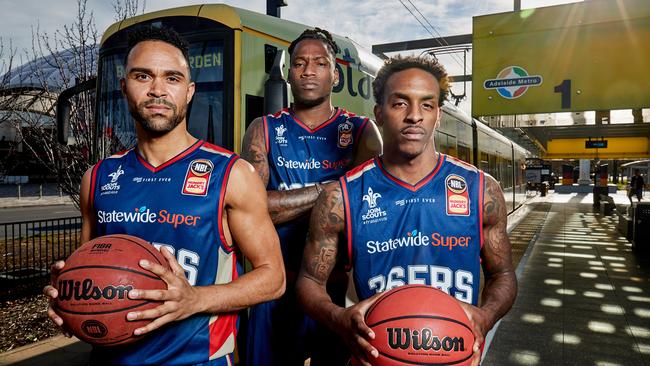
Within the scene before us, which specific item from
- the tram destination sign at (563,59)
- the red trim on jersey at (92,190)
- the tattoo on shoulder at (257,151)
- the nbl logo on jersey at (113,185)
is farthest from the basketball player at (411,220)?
the tram destination sign at (563,59)

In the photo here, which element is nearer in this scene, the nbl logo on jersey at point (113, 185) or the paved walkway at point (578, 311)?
the nbl logo on jersey at point (113, 185)

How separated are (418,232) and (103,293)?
4.02 feet

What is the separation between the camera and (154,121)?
193cm

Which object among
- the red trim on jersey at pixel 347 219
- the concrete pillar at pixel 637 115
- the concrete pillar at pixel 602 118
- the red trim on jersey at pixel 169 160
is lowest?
the red trim on jersey at pixel 347 219

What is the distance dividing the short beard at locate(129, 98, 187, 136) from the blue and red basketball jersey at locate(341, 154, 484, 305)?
79cm

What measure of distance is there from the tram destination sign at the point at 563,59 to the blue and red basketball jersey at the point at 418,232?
6.00 m


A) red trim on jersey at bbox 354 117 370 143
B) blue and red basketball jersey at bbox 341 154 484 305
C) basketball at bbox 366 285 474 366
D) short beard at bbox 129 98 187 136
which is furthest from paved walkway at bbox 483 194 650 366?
short beard at bbox 129 98 187 136

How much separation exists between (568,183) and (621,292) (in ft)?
131

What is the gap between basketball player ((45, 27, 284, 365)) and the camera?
183cm

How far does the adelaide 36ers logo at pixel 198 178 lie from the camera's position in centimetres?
190

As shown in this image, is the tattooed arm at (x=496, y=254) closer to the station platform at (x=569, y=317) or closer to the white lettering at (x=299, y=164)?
the white lettering at (x=299, y=164)

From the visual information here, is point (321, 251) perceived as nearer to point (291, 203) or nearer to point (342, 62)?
point (291, 203)

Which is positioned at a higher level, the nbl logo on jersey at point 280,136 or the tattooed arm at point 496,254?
the nbl logo on jersey at point 280,136

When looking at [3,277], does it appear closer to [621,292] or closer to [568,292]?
[568,292]
